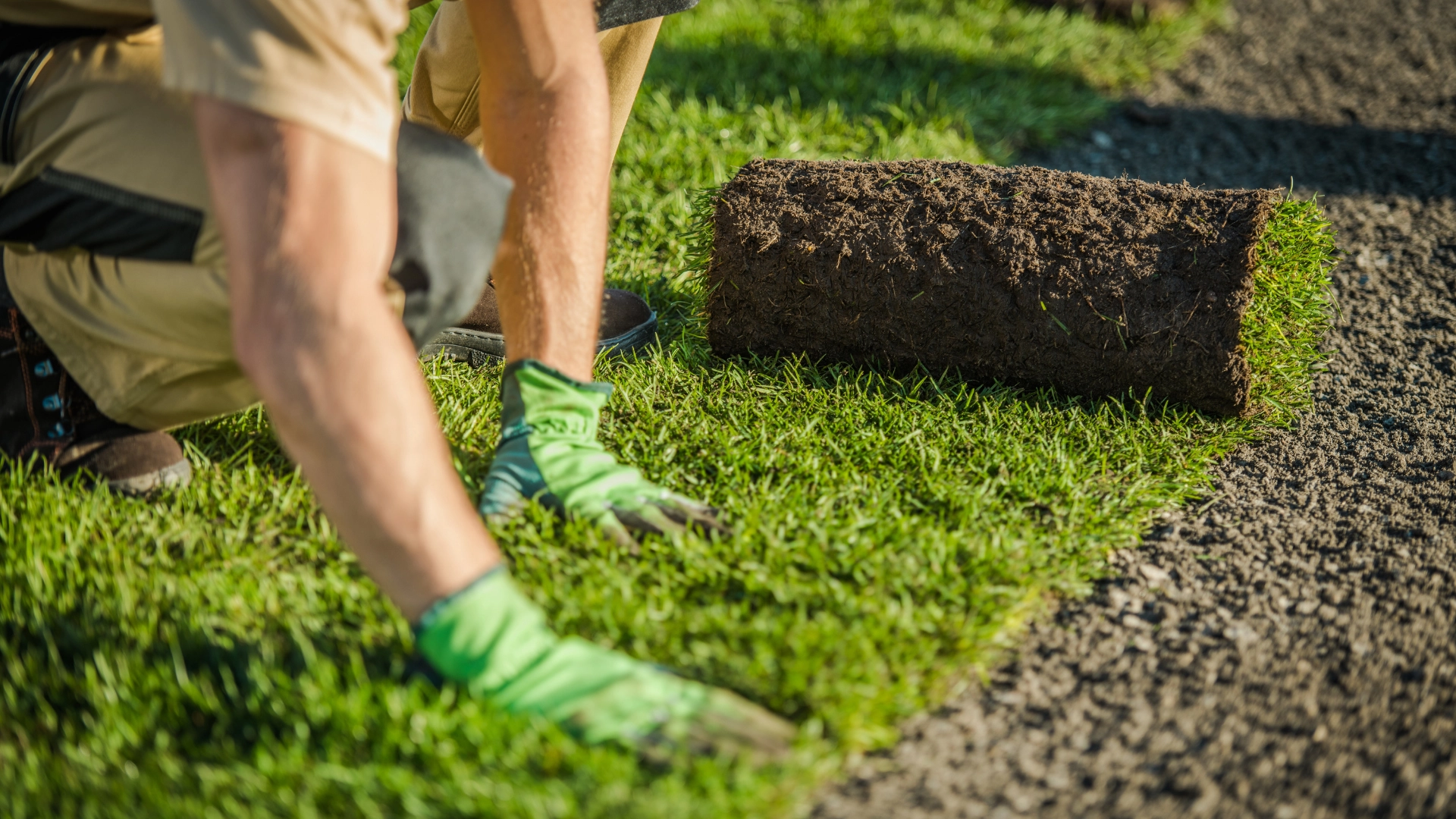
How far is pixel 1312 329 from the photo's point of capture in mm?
2842

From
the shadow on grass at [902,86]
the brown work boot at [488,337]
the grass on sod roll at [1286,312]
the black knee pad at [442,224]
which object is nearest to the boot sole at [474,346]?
the brown work boot at [488,337]

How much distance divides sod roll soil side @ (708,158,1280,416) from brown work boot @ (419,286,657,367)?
8.9 inches

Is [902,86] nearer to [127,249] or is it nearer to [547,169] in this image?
[547,169]

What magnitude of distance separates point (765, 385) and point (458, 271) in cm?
97

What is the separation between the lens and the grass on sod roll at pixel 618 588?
4.59 ft

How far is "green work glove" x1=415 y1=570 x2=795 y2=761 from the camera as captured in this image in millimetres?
1428

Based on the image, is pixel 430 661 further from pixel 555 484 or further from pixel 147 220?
pixel 147 220

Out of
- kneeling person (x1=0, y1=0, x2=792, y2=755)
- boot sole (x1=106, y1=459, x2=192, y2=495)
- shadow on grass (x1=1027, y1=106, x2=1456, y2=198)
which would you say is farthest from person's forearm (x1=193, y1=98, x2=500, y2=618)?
shadow on grass (x1=1027, y1=106, x2=1456, y2=198)

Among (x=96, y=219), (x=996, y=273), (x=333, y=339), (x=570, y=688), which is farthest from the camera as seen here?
(x=996, y=273)

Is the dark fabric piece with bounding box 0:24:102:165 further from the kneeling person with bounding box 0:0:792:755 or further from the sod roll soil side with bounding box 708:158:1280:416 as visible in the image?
the sod roll soil side with bounding box 708:158:1280:416

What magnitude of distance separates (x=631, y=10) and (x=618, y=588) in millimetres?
1412

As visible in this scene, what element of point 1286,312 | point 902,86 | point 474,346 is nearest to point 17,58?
point 474,346

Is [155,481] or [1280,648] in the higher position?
[155,481]

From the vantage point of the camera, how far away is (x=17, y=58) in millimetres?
1803
